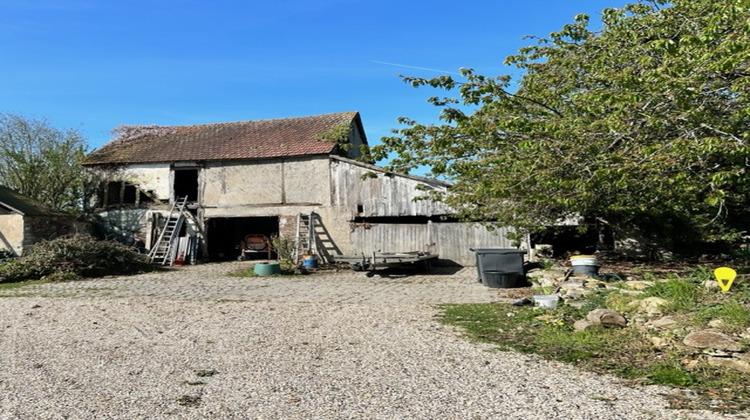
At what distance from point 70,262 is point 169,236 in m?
5.08

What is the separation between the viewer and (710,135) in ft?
18.9

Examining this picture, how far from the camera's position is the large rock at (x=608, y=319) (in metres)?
5.70

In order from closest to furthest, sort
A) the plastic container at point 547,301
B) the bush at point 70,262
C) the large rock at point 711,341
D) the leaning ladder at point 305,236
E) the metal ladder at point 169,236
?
the large rock at point 711,341, the plastic container at point 547,301, the bush at point 70,262, the leaning ladder at point 305,236, the metal ladder at point 169,236

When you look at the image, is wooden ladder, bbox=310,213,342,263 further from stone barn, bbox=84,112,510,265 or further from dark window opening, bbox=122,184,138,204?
dark window opening, bbox=122,184,138,204

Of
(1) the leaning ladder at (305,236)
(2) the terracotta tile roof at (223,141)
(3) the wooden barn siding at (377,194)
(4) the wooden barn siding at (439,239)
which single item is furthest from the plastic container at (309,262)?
(2) the terracotta tile roof at (223,141)

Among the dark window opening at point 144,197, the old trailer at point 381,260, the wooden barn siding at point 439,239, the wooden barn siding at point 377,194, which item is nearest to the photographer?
the old trailer at point 381,260

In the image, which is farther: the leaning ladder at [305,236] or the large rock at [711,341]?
the leaning ladder at [305,236]

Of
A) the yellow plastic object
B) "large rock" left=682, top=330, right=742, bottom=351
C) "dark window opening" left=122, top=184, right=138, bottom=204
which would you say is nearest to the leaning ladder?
"dark window opening" left=122, top=184, right=138, bottom=204

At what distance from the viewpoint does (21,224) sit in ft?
52.2

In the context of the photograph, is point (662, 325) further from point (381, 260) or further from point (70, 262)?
point (70, 262)

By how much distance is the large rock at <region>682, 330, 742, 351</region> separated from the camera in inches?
170

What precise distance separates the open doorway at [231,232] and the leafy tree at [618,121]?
12.0 metres

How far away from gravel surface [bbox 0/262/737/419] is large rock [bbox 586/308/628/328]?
4.76ft

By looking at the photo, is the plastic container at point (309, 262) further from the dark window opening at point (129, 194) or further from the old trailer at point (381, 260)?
the dark window opening at point (129, 194)
